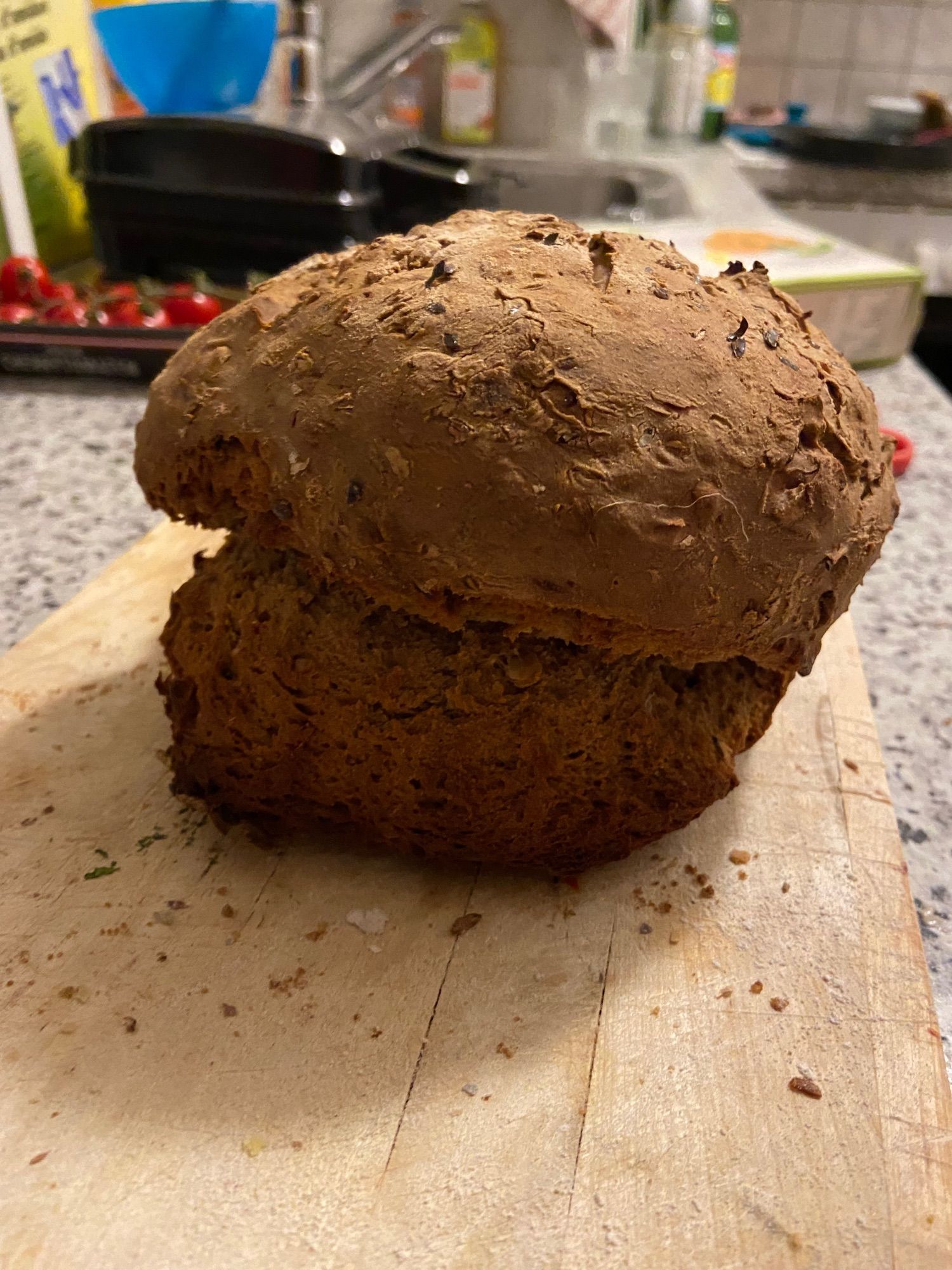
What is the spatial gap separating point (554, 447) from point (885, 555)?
1070mm

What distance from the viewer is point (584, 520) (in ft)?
2.43

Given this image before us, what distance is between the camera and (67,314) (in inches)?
82.0

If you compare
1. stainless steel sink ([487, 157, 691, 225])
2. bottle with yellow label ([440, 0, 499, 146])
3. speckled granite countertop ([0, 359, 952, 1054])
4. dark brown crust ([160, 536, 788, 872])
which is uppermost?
bottle with yellow label ([440, 0, 499, 146])

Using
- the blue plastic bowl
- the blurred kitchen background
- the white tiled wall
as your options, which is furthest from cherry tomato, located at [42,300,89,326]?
the white tiled wall

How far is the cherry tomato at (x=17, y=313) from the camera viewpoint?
2.05 metres

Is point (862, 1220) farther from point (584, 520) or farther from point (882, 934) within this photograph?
point (584, 520)

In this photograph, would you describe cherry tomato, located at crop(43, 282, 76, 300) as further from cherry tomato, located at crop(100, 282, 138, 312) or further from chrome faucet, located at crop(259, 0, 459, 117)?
chrome faucet, located at crop(259, 0, 459, 117)

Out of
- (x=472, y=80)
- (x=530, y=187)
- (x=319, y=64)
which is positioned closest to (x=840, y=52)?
(x=472, y=80)

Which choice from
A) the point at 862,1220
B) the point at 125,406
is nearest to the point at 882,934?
the point at 862,1220

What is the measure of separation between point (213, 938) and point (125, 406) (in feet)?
4.78

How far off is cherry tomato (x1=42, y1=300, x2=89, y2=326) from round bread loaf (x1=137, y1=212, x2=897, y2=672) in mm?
1356

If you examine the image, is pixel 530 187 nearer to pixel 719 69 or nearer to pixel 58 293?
pixel 58 293

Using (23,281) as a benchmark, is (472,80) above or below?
above

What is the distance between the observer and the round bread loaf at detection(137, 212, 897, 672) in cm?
75
